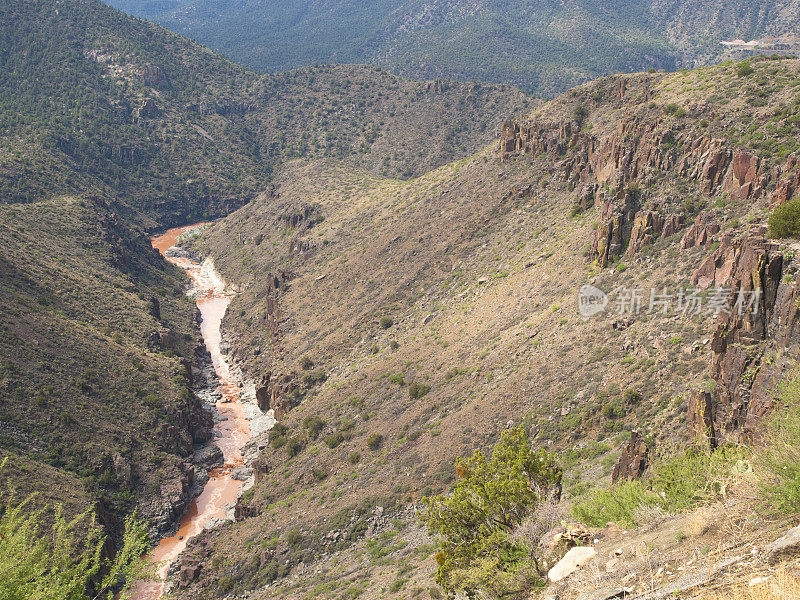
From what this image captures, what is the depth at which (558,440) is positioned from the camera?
31031 mm

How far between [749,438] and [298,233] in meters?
78.2

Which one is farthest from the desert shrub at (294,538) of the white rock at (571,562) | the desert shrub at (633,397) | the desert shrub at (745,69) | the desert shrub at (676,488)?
the desert shrub at (745,69)

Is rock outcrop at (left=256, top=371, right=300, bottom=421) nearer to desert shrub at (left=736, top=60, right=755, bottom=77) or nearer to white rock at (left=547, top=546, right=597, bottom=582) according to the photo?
white rock at (left=547, top=546, right=597, bottom=582)

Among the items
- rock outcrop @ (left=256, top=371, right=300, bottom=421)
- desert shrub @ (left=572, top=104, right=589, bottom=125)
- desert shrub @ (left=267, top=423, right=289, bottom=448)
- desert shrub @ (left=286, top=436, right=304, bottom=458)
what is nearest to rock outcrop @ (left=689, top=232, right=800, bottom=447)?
desert shrub @ (left=286, top=436, right=304, bottom=458)

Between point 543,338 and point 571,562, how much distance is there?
2419cm

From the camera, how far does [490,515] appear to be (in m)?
19.3

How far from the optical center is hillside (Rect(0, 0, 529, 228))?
124688mm

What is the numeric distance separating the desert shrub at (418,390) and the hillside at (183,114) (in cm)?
8509

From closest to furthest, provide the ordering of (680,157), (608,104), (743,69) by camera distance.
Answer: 1. (680,157)
2. (743,69)
3. (608,104)

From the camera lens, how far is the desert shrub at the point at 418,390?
141ft

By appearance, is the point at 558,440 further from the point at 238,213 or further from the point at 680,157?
the point at 238,213

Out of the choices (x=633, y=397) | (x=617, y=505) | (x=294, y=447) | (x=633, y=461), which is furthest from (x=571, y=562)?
(x=294, y=447)

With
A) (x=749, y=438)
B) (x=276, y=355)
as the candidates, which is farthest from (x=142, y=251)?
(x=749, y=438)

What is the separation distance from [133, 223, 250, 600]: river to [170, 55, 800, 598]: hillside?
3.29 meters
